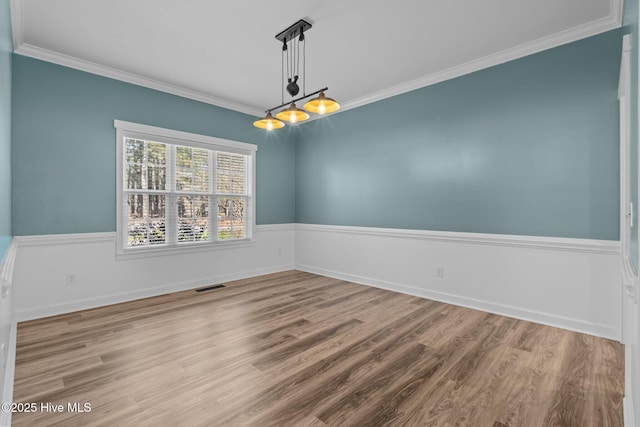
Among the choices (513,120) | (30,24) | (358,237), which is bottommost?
(358,237)

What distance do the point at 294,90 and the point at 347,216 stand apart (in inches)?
101

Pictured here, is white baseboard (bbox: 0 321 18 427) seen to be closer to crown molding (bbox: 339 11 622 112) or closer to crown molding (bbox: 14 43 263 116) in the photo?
crown molding (bbox: 14 43 263 116)

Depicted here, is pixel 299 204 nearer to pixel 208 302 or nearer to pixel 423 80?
pixel 208 302

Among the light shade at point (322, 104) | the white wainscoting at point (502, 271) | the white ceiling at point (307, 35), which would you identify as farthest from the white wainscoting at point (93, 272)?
the light shade at point (322, 104)

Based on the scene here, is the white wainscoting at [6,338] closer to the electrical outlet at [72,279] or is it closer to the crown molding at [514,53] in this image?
the electrical outlet at [72,279]

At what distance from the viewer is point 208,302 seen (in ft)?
12.6

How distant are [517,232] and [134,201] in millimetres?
4599

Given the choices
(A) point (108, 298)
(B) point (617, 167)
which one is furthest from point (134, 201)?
(B) point (617, 167)

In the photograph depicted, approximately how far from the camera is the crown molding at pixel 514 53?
2.79m

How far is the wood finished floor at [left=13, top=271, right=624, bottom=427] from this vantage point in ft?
5.85

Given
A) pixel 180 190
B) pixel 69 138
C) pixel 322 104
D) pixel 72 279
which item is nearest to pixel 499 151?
pixel 322 104

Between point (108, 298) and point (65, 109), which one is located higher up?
point (65, 109)

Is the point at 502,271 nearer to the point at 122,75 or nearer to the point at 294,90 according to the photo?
the point at 294,90

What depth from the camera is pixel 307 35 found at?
3061 millimetres
